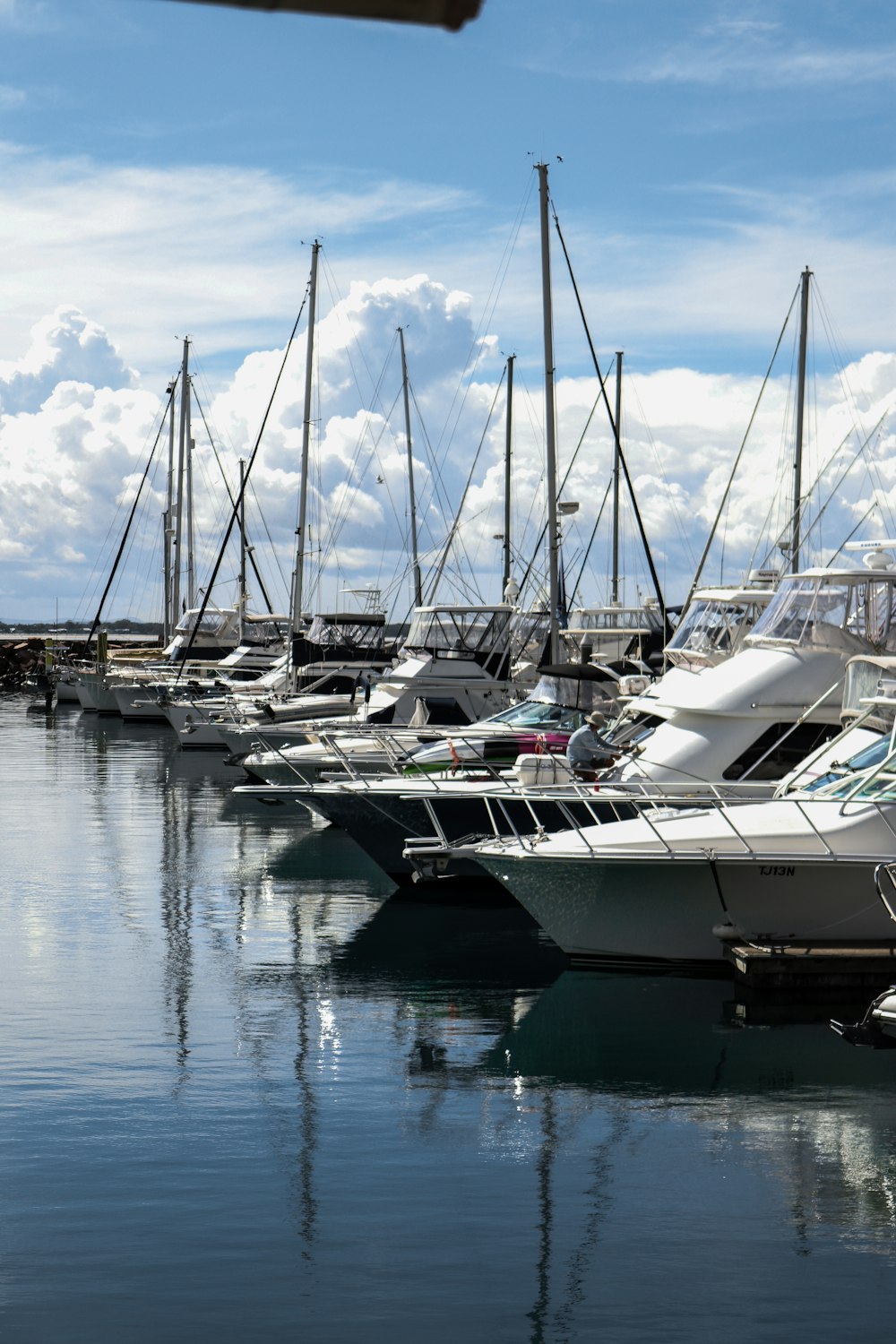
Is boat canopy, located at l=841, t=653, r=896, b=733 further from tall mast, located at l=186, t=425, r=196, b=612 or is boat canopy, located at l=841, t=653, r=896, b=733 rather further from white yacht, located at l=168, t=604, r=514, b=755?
tall mast, located at l=186, t=425, r=196, b=612

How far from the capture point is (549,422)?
3041 centimetres

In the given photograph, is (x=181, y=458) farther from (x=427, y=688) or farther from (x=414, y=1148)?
(x=414, y=1148)

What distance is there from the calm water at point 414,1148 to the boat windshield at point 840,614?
593 centimetres

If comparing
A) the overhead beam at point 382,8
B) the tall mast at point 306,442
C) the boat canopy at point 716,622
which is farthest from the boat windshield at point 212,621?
the overhead beam at point 382,8

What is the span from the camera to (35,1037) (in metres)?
14.7

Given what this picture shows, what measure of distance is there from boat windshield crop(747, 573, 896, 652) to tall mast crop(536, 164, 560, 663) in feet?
23.4

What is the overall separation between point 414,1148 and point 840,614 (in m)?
12.8

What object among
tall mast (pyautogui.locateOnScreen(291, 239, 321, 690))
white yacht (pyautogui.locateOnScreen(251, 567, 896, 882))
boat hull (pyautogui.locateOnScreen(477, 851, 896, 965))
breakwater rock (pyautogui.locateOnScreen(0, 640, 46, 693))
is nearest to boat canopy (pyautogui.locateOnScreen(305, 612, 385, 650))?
tall mast (pyautogui.locateOnScreen(291, 239, 321, 690))

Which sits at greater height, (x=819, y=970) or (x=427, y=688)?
(x=427, y=688)

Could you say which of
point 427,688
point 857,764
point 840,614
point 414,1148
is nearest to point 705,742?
point 840,614

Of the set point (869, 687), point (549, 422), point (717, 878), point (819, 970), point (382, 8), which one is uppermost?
point (549, 422)

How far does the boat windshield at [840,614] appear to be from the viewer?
2189 centimetres

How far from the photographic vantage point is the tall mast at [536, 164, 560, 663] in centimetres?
2961

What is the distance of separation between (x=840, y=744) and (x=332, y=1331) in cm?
1137
